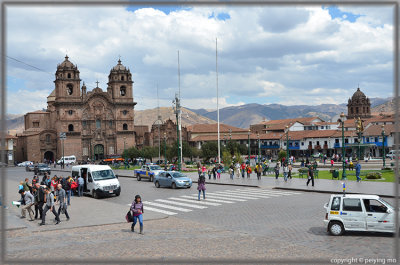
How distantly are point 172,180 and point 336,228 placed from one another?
16.7m

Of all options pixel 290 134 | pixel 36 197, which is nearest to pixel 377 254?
pixel 36 197

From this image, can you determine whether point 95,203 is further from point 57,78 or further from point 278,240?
point 57,78

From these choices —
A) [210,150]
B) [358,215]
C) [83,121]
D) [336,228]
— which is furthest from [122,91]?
[358,215]

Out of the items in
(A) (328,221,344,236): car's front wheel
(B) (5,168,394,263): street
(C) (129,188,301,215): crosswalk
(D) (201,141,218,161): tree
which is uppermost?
(D) (201,141,218,161): tree

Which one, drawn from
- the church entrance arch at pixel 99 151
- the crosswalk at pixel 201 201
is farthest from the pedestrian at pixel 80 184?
the church entrance arch at pixel 99 151

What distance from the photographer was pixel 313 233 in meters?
12.6

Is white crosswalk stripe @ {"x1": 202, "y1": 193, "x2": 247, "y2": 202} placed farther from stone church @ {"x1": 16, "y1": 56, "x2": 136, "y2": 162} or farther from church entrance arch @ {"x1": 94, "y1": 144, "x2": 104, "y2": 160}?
church entrance arch @ {"x1": 94, "y1": 144, "x2": 104, "y2": 160}

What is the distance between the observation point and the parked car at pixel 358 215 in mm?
11977

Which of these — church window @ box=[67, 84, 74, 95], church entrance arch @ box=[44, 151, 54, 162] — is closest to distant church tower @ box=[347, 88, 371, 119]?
church window @ box=[67, 84, 74, 95]

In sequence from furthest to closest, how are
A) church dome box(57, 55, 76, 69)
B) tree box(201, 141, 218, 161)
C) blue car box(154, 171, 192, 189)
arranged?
church dome box(57, 55, 76, 69), tree box(201, 141, 218, 161), blue car box(154, 171, 192, 189)

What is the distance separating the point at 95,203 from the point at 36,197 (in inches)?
201

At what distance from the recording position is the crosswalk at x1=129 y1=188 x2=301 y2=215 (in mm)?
18672

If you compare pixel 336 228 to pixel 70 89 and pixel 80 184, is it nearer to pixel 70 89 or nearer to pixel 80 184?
pixel 80 184

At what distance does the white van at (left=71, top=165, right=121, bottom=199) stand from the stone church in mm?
57101
